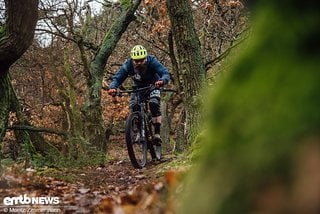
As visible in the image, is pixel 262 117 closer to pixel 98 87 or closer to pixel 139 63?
pixel 139 63

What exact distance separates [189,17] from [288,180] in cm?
676

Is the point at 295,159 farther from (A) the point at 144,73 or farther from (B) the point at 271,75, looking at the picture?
(A) the point at 144,73

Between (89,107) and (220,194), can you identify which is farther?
(89,107)

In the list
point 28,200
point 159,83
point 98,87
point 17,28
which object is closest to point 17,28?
point 17,28

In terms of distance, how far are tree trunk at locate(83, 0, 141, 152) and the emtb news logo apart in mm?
9359

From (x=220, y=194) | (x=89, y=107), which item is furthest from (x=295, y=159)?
(x=89, y=107)

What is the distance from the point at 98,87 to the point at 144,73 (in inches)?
239

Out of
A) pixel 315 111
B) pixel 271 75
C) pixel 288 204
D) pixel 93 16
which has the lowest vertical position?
pixel 288 204

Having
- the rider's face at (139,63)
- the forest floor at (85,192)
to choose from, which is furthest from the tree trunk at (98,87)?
the forest floor at (85,192)

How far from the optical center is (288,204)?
125 cm

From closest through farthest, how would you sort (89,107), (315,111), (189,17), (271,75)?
(315,111) < (271,75) < (189,17) < (89,107)

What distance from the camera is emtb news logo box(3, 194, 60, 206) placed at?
4645 mm

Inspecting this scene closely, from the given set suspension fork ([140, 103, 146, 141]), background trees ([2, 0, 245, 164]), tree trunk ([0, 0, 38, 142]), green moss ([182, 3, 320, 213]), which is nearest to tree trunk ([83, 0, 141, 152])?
background trees ([2, 0, 245, 164])

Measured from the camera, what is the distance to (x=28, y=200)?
4703mm
